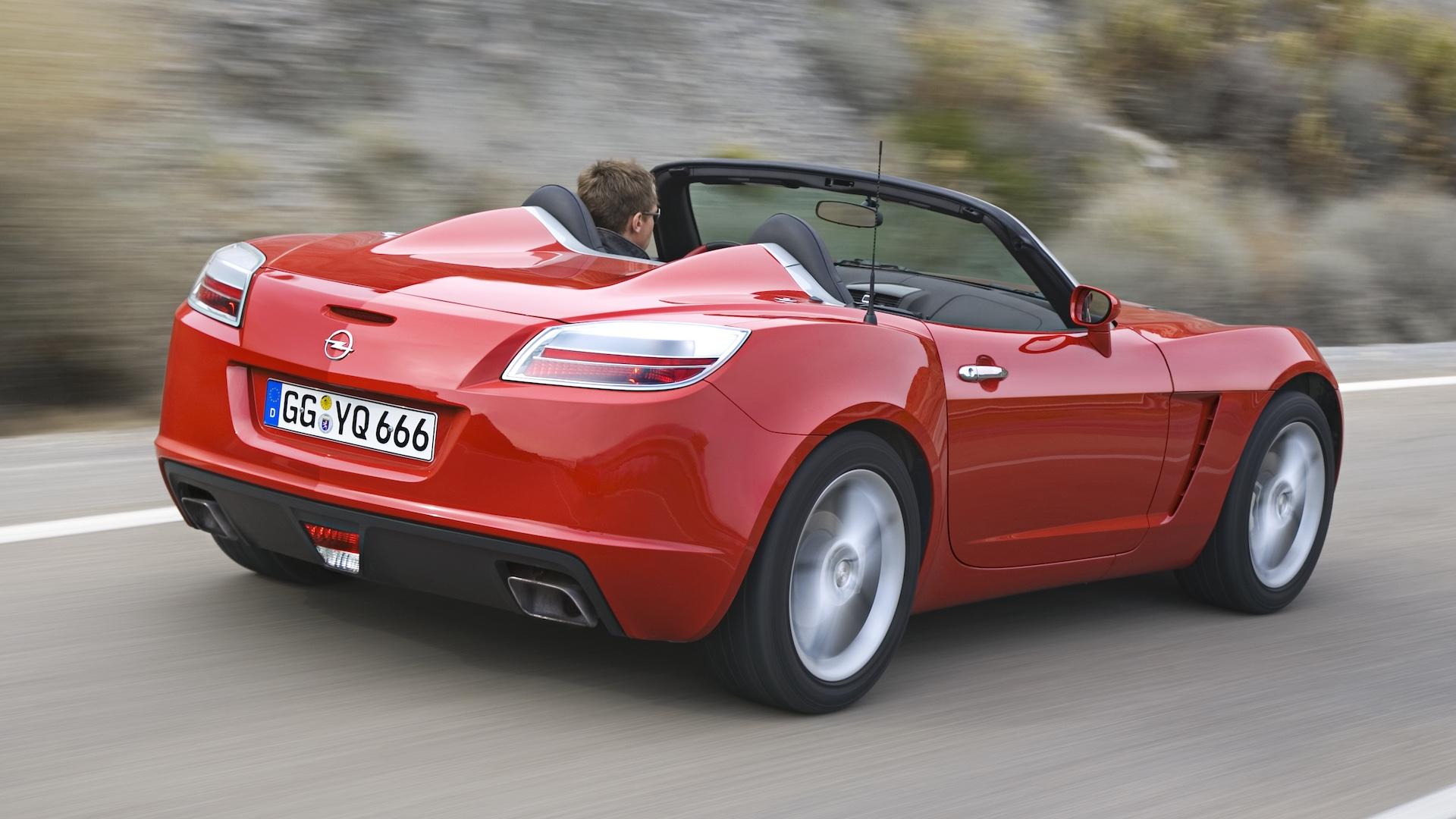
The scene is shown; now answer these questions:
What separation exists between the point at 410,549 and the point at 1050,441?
178cm

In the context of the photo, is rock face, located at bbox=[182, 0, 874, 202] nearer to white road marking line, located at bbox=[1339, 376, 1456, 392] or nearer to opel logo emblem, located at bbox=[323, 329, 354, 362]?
white road marking line, located at bbox=[1339, 376, 1456, 392]

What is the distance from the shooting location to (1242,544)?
18.2ft

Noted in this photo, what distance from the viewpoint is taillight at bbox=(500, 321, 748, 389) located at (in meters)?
3.72

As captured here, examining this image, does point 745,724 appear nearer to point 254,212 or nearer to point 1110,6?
point 254,212

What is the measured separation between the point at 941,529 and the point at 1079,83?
52.9ft

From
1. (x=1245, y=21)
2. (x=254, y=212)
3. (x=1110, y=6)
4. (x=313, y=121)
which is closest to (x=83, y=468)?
(x=254, y=212)

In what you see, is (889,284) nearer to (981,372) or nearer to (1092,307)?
(1092,307)

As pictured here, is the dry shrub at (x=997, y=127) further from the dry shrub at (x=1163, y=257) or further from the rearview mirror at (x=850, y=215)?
the rearview mirror at (x=850, y=215)

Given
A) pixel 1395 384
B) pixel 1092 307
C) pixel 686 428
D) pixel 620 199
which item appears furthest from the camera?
pixel 1395 384

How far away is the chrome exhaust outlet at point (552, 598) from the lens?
3.76 m

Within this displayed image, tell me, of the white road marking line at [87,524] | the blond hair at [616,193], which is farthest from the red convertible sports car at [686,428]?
the white road marking line at [87,524]

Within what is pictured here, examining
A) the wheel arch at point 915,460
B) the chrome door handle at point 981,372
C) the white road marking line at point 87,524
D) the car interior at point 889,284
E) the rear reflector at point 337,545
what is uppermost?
the car interior at point 889,284

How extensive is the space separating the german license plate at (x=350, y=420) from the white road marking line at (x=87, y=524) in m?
1.65

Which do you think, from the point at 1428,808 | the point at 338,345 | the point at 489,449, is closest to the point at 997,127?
the point at 1428,808
